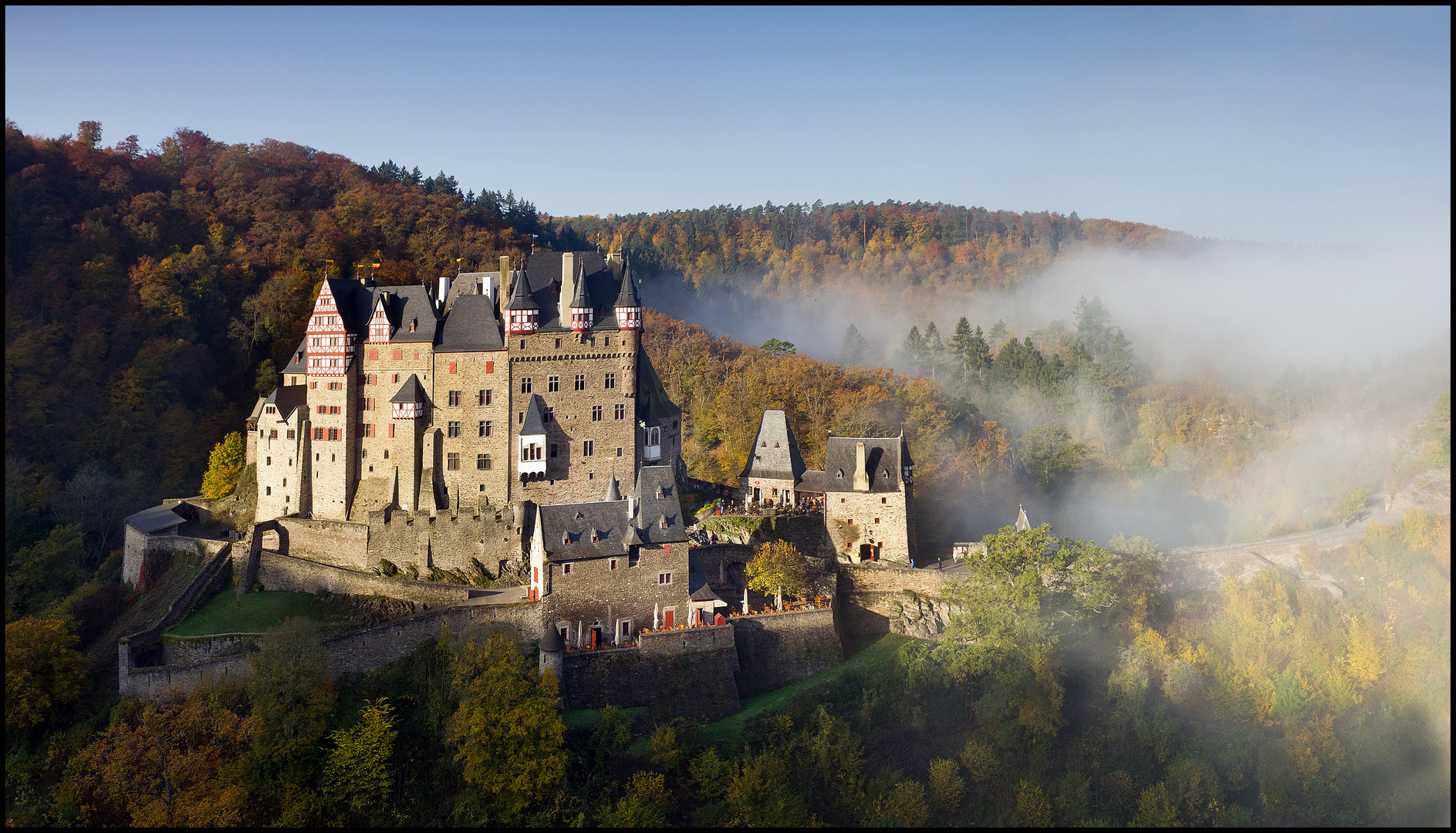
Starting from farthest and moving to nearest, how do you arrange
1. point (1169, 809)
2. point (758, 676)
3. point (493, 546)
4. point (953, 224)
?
point (953, 224), point (493, 546), point (758, 676), point (1169, 809)

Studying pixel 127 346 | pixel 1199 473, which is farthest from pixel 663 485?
pixel 1199 473

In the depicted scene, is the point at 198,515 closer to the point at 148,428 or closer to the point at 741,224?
the point at 148,428

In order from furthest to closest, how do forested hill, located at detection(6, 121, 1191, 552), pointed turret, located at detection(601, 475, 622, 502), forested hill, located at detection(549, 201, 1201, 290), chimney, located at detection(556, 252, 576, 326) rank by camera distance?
forested hill, located at detection(549, 201, 1201, 290), forested hill, located at detection(6, 121, 1191, 552), chimney, located at detection(556, 252, 576, 326), pointed turret, located at detection(601, 475, 622, 502)

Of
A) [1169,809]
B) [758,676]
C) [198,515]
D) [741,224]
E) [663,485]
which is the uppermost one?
[741,224]

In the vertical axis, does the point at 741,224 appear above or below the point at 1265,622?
above

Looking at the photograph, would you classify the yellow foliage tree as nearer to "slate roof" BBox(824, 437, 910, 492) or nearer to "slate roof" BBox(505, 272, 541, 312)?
"slate roof" BBox(824, 437, 910, 492)

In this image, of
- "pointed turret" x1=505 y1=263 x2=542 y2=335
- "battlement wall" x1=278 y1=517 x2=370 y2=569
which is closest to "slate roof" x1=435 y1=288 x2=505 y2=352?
"pointed turret" x1=505 y1=263 x2=542 y2=335

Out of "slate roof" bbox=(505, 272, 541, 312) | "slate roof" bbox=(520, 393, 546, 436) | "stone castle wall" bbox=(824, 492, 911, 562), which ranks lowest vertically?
"stone castle wall" bbox=(824, 492, 911, 562)

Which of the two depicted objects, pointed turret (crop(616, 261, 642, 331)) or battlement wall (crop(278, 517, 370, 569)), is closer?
battlement wall (crop(278, 517, 370, 569))
